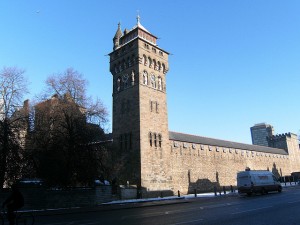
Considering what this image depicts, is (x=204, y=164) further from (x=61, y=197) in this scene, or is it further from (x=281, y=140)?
(x=281, y=140)

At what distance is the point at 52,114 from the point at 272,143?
6874cm

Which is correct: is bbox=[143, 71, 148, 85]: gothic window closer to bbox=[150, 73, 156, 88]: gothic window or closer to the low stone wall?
bbox=[150, 73, 156, 88]: gothic window

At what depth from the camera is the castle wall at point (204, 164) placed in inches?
1615

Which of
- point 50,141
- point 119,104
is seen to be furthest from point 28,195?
point 119,104

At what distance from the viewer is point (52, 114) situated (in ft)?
105

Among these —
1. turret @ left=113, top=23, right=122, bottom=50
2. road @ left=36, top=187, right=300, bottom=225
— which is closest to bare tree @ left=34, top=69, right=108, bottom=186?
road @ left=36, top=187, right=300, bottom=225

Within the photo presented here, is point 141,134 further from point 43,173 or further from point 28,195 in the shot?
point 28,195

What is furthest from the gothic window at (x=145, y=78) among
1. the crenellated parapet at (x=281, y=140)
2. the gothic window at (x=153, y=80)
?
the crenellated parapet at (x=281, y=140)

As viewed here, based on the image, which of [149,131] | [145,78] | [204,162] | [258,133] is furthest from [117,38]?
[258,133]

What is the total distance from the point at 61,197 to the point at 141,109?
1675 centimetres

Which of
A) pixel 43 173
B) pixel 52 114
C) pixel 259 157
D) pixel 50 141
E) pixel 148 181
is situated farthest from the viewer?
pixel 259 157

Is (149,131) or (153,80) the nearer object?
(149,131)

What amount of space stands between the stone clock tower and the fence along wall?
3.13m

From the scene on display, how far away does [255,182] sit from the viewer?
93.4 ft
